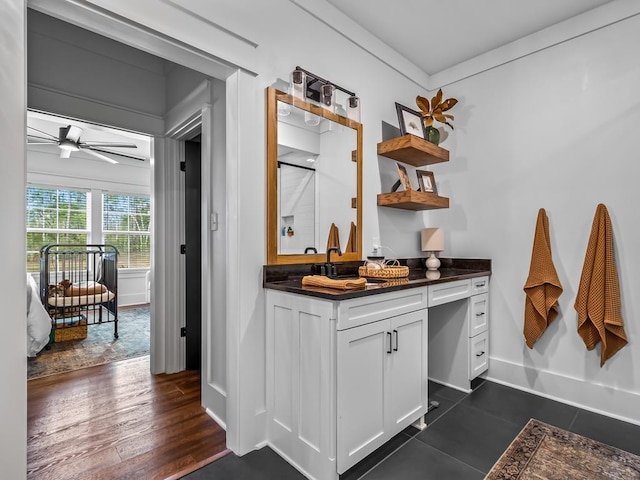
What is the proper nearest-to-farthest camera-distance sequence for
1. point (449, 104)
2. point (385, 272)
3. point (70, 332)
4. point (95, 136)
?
point (385, 272), point (449, 104), point (70, 332), point (95, 136)

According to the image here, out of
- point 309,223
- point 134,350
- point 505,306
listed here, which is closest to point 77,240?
point 134,350

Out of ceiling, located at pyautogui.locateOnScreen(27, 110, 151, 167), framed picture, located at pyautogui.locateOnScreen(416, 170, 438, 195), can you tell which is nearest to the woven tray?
framed picture, located at pyautogui.locateOnScreen(416, 170, 438, 195)

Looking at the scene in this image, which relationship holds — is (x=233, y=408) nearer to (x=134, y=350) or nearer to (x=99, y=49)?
(x=134, y=350)

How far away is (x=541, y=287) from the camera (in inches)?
98.0

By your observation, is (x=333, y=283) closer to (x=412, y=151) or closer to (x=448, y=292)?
(x=448, y=292)

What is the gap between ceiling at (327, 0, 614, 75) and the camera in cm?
229

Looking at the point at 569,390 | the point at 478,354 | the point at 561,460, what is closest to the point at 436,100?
the point at 478,354

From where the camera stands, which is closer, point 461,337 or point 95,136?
point 461,337

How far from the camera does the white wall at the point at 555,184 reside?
2229mm

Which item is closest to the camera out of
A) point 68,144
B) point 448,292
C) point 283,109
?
point 283,109

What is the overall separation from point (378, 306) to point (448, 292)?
2.62 feet

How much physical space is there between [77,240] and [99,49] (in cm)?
405

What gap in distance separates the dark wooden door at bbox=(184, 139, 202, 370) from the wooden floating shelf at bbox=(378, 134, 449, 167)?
1644mm

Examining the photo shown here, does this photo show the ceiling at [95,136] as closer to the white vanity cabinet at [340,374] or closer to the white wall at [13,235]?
the white wall at [13,235]
